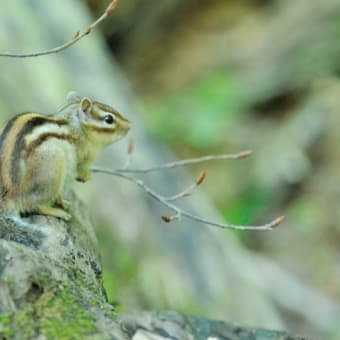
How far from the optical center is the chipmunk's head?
167 inches

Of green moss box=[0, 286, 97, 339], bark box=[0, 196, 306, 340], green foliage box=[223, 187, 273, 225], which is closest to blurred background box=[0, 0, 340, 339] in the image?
green foliage box=[223, 187, 273, 225]

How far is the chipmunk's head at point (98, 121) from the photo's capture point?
13.9ft

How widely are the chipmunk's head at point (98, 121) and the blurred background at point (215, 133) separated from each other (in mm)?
1680

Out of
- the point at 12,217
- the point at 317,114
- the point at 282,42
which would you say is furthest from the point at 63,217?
the point at 282,42

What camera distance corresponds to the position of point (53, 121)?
394cm

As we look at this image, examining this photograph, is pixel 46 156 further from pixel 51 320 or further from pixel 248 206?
pixel 248 206

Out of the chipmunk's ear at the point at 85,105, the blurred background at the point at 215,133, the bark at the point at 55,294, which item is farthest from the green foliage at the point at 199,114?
the bark at the point at 55,294

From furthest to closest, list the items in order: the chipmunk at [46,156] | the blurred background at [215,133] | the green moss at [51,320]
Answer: the blurred background at [215,133] < the chipmunk at [46,156] < the green moss at [51,320]

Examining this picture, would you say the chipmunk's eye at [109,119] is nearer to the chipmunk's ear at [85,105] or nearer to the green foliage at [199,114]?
the chipmunk's ear at [85,105]

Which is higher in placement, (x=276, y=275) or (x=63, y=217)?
(x=276, y=275)

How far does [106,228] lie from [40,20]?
1828 mm

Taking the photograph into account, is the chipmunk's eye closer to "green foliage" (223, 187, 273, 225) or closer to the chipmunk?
the chipmunk

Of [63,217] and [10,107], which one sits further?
[10,107]

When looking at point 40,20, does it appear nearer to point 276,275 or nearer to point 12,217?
point 276,275
